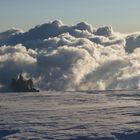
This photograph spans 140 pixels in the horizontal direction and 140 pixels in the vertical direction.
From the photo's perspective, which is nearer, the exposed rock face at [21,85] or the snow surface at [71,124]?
the snow surface at [71,124]

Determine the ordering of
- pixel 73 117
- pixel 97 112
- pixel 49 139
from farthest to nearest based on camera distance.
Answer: pixel 97 112, pixel 73 117, pixel 49 139

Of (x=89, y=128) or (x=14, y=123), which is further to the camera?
(x=14, y=123)

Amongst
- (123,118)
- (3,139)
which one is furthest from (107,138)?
(123,118)

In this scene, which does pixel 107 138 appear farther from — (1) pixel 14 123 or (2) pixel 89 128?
(1) pixel 14 123

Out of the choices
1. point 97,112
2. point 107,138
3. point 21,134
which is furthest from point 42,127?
point 97,112

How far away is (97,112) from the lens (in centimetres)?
4631

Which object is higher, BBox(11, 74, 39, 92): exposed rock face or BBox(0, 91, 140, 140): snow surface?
BBox(11, 74, 39, 92): exposed rock face

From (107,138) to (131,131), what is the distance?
93.5 inches

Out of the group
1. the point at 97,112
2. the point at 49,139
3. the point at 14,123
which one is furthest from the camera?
the point at 97,112

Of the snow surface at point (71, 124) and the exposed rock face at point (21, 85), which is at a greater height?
the exposed rock face at point (21, 85)

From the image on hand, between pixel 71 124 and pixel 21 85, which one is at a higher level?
pixel 21 85

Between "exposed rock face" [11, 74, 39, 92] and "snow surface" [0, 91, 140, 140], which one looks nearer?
"snow surface" [0, 91, 140, 140]

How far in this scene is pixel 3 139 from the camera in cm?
3212

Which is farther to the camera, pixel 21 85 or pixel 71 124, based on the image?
pixel 21 85
